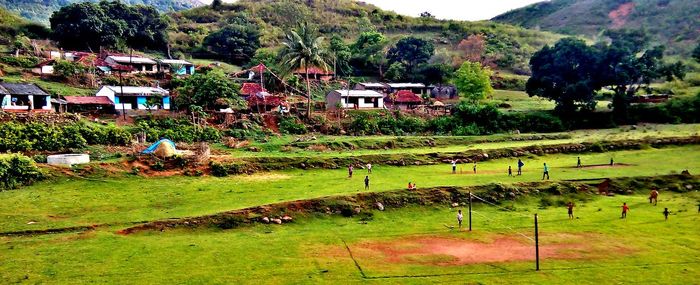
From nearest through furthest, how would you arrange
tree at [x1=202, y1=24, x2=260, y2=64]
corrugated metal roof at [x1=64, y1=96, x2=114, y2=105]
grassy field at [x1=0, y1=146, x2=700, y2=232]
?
grassy field at [x1=0, y1=146, x2=700, y2=232]
corrugated metal roof at [x1=64, y1=96, x2=114, y2=105]
tree at [x1=202, y1=24, x2=260, y2=64]

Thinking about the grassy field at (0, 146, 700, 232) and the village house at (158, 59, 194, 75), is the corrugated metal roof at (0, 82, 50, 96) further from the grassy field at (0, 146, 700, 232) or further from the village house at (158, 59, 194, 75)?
the village house at (158, 59, 194, 75)

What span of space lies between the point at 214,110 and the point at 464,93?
34.4 meters

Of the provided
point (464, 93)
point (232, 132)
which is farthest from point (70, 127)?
point (464, 93)

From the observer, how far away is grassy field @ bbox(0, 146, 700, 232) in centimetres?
3162

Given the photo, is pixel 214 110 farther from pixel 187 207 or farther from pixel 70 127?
pixel 187 207

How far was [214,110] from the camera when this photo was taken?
200ft

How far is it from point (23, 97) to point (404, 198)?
39791mm

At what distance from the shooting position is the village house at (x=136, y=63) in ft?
246

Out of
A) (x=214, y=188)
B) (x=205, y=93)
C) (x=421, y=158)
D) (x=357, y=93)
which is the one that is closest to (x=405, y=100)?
(x=357, y=93)

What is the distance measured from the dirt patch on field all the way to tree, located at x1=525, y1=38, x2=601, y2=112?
48.1 m

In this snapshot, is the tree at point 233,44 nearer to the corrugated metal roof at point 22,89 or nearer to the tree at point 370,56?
the tree at point 370,56

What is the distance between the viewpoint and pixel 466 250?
87.6 ft

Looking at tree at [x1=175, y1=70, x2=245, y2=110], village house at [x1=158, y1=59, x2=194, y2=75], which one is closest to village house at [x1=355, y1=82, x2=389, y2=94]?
village house at [x1=158, y1=59, x2=194, y2=75]

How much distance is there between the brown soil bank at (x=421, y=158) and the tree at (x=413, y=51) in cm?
4454
